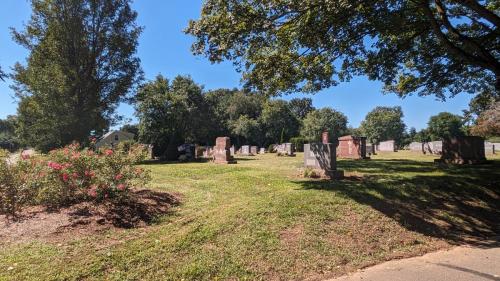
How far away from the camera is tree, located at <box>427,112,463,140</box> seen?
263ft

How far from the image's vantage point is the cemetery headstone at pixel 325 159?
11578 mm

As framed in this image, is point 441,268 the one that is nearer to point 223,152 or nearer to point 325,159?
point 325,159

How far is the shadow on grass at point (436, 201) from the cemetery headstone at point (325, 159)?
55cm

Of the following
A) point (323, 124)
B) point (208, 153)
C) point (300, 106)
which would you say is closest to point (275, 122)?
point (323, 124)

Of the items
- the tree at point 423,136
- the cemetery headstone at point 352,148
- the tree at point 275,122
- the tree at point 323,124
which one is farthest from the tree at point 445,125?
the cemetery headstone at point 352,148

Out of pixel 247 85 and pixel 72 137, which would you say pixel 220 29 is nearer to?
pixel 247 85

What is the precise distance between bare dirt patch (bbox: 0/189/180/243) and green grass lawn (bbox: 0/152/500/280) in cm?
28

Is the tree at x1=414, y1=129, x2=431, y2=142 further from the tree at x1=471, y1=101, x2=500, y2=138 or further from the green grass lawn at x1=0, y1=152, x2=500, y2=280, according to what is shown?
the green grass lawn at x1=0, y1=152, x2=500, y2=280

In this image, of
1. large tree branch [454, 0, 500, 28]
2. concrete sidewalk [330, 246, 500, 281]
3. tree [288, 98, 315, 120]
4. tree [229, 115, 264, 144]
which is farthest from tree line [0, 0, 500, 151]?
tree [288, 98, 315, 120]

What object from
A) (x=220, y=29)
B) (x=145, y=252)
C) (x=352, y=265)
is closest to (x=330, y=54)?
(x=220, y=29)

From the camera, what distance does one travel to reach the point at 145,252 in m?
5.58

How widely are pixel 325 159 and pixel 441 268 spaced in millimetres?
6272

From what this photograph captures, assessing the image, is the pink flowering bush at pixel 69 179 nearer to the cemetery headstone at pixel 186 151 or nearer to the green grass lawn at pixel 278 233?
the green grass lawn at pixel 278 233

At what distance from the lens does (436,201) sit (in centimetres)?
948
